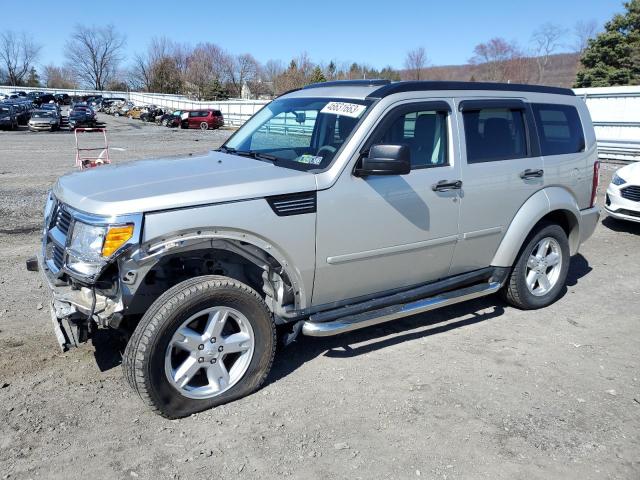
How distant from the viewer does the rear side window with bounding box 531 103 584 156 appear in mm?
5012

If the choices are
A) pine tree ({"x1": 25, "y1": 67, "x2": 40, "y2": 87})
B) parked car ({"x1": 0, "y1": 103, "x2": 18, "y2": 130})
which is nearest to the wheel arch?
parked car ({"x1": 0, "y1": 103, "x2": 18, "y2": 130})

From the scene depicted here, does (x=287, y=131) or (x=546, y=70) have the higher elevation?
(x=546, y=70)

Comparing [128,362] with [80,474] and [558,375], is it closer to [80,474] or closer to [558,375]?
[80,474]

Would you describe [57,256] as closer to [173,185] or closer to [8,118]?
[173,185]

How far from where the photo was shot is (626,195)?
827 cm

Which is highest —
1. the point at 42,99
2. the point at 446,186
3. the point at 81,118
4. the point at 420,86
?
the point at 42,99

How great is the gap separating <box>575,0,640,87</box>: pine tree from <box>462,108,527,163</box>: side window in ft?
120

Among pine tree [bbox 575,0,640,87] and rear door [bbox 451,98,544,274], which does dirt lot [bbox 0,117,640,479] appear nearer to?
rear door [bbox 451,98,544,274]

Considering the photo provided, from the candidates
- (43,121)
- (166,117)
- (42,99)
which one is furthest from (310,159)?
(42,99)

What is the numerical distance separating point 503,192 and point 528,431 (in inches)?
79.8

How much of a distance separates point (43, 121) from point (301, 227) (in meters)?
36.2

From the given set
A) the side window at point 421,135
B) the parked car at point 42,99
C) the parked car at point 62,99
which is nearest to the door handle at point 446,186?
the side window at point 421,135

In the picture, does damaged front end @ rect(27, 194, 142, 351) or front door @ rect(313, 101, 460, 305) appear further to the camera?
front door @ rect(313, 101, 460, 305)

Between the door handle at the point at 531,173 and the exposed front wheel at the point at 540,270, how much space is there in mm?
549
